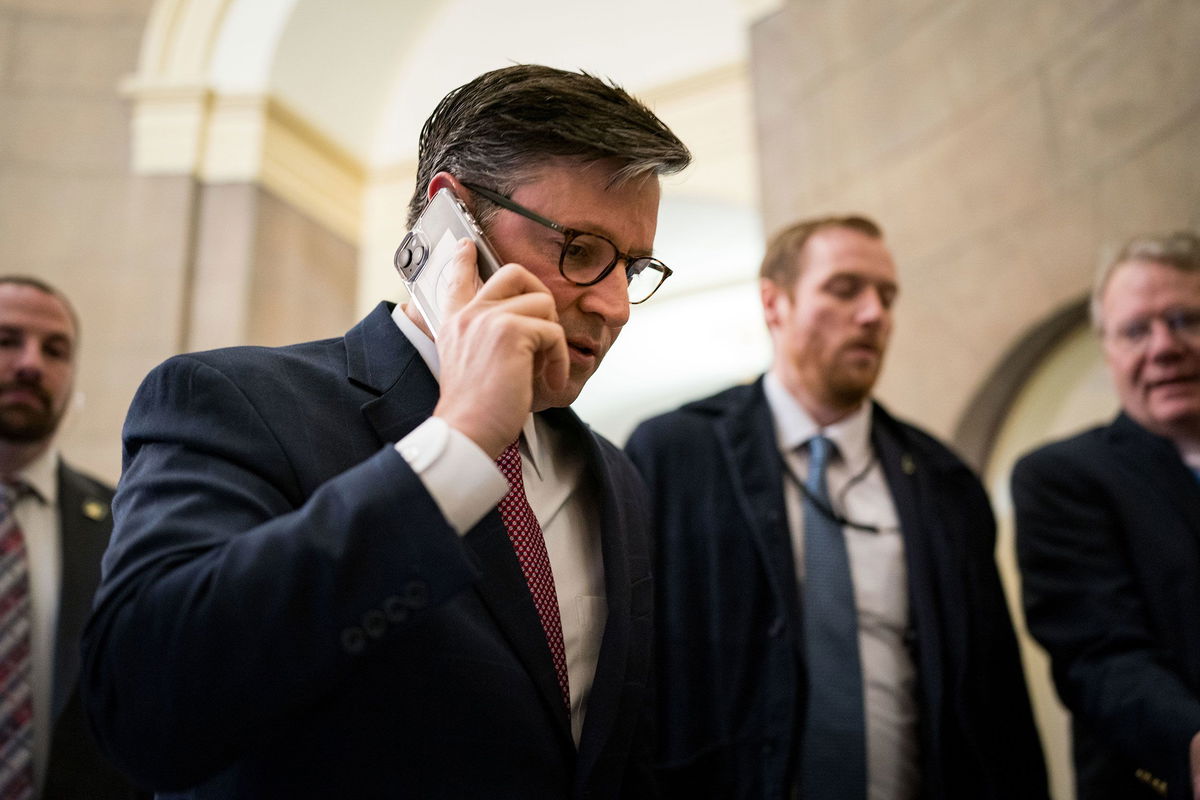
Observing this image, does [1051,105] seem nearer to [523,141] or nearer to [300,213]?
[523,141]

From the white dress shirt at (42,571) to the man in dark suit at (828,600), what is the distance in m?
1.53

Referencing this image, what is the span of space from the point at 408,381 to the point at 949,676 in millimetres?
1655

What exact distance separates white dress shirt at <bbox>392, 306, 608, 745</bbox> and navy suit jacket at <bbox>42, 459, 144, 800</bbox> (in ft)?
4.56

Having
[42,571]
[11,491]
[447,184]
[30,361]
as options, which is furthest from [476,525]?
[30,361]

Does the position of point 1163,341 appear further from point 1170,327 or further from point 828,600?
point 828,600

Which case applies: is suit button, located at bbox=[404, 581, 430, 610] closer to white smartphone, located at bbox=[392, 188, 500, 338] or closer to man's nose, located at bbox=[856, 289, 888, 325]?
white smartphone, located at bbox=[392, 188, 500, 338]

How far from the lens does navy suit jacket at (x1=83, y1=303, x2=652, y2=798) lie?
44.9 inches

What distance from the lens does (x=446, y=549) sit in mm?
1188

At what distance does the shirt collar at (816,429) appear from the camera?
9.69ft

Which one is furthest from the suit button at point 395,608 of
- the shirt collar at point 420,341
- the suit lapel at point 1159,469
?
the suit lapel at point 1159,469

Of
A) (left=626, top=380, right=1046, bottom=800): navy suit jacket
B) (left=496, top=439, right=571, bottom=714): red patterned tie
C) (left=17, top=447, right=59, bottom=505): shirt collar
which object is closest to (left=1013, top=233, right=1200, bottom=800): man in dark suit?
(left=626, top=380, right=1046, bottom=800): navy suit jacket

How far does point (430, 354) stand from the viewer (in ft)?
5.24

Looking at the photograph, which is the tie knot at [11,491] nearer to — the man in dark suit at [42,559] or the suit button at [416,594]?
the man in dark suit at [42,559]

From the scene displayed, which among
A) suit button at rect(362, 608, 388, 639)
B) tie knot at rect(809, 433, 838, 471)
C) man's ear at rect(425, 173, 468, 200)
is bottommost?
tie knot at rect(809, 433, 838, 471)
